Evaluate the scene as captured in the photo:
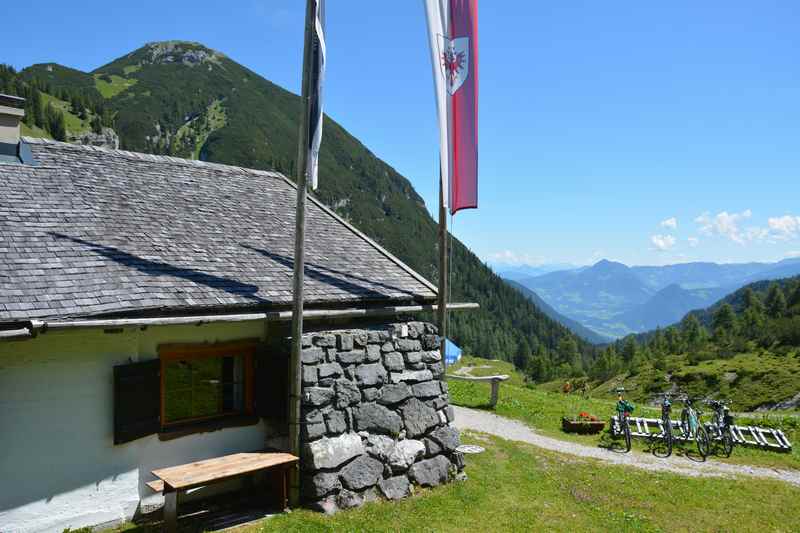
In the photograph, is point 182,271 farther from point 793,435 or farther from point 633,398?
point 633,398

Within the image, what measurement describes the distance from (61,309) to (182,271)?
1.88m

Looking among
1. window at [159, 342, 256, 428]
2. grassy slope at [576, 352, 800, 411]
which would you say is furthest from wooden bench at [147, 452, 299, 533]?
grassy slope at [576, 352, 800, 411]

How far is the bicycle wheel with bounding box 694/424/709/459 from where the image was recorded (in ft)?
45.0

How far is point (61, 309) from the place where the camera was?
6.63m

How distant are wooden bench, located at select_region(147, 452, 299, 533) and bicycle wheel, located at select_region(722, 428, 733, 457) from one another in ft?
37.4

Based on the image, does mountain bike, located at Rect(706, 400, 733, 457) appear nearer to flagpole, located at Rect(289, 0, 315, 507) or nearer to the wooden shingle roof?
the wooden shingle roof

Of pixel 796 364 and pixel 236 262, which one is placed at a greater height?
pixel 236 262

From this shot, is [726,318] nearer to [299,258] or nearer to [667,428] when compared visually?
[667,428]

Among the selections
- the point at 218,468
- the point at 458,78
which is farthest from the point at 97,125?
the point at 218,468

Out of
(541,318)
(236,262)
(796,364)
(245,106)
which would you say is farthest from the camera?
(245,106)

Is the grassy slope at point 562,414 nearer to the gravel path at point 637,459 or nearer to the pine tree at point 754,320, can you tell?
the gravel path at point 637,459

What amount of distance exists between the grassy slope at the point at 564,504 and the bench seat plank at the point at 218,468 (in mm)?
753

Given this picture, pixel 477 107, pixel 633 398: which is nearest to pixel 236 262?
pixel 477 107

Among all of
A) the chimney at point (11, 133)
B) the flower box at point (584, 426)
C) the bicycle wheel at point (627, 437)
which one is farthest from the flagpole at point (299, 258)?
the flower box at point (584, 426)
